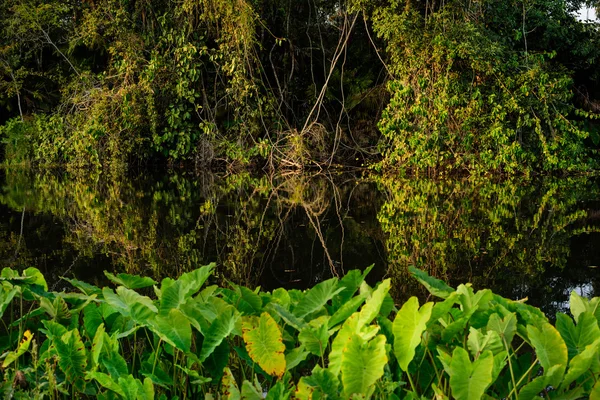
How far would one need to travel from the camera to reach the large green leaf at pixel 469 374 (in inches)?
59.4

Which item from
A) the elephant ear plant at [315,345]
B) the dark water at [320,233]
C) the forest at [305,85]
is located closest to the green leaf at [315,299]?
the elephant ear plant at [315,345]

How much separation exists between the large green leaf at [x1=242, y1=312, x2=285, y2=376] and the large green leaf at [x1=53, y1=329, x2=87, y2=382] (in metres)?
0.43

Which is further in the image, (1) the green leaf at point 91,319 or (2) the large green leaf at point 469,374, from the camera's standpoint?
(1) the green leaf at point 91,319

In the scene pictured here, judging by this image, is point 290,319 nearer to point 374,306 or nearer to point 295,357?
point 295,357

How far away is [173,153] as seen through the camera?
14.4 metres

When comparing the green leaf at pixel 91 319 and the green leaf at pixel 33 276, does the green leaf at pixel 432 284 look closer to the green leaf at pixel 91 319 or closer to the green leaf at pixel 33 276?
the green leaf at pixel 91 319

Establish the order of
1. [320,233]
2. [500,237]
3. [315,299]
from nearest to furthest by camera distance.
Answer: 1. [315,299]
2. [500,237]
3. [320,233]

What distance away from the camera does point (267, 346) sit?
5.71 feet

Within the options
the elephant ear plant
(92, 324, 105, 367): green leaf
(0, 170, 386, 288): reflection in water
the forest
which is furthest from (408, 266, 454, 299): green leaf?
Answer: the forest

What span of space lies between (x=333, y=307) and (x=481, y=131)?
10166mm

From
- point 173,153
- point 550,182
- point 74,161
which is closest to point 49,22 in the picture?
point 74,161

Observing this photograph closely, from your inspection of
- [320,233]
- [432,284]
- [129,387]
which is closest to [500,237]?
[320,233]

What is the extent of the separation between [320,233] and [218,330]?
4414 millimetres

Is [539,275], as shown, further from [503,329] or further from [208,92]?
[208,92]
